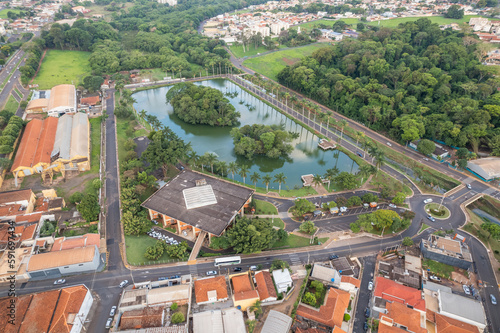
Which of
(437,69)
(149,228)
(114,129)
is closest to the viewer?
(149,228)

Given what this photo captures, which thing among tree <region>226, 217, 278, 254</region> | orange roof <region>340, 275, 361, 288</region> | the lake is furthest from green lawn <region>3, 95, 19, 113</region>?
orange roof <region>340, 275, 361, 288</region>

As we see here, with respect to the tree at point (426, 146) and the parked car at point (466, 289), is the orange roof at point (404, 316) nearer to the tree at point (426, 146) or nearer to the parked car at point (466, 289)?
the parked car at point (466, 289)

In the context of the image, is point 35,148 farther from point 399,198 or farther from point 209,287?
point 399,198

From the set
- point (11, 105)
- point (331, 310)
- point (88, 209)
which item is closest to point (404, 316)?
point (331, 310)

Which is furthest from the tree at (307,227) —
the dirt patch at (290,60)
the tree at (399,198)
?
the dirt patch at (290,60)

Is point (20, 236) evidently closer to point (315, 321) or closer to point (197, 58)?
point (315, 321)

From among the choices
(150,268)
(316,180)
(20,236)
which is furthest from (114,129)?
(316,180)

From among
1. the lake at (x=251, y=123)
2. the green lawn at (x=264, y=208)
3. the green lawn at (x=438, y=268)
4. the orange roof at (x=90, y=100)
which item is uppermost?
the orange roof at (x=90, y=100)
